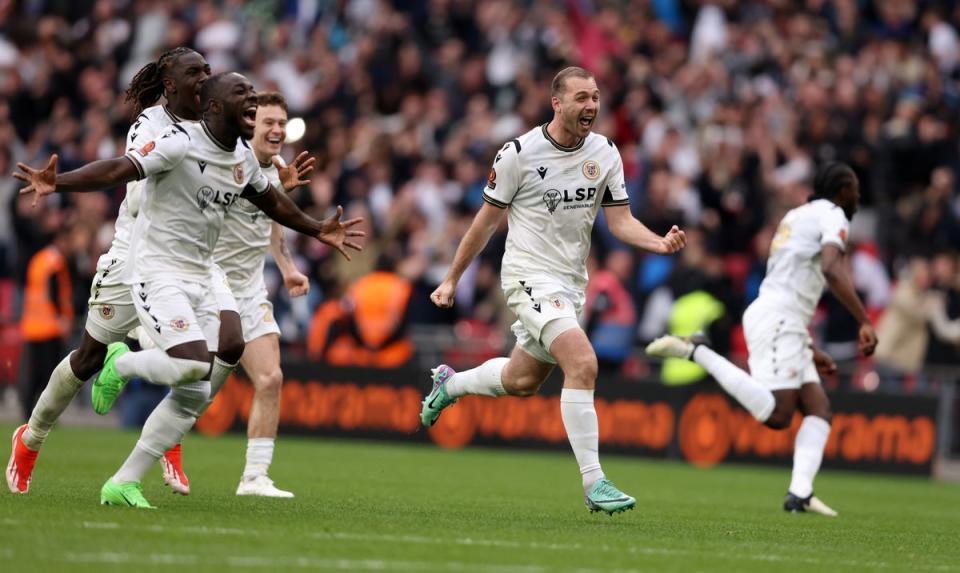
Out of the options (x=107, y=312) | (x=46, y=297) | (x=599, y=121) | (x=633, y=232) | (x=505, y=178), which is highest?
(x=599, y=121)

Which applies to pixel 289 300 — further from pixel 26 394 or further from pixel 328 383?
pixel 26 394

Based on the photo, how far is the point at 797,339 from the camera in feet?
45.2

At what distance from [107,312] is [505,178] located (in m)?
2.80

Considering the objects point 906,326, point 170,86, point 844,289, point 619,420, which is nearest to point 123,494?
point 170,86

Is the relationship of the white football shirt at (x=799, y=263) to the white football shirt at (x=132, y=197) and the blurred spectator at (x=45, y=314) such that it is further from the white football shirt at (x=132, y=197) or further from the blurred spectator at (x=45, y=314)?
the blurred spectator at (x=45, y=314)

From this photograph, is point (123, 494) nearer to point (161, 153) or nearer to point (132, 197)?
point (161, 153)

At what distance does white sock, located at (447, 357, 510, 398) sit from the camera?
11.7 meters

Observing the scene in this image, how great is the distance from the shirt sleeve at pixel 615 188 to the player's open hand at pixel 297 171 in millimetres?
2027

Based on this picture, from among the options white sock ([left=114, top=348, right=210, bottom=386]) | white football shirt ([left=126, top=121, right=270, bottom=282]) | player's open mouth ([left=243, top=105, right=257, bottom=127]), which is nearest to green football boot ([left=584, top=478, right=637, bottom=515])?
white sock ([left=114, top=348, right=210, bottom=386])

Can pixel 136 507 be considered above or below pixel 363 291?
below

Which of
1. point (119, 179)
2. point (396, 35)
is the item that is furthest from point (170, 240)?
point (396, 35)

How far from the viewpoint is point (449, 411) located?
71.0 feet

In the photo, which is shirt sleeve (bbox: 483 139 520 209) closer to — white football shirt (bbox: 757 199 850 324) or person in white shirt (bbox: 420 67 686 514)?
person in white shirt (bbox: 420 67 686 514)

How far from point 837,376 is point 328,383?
21.7 feet
